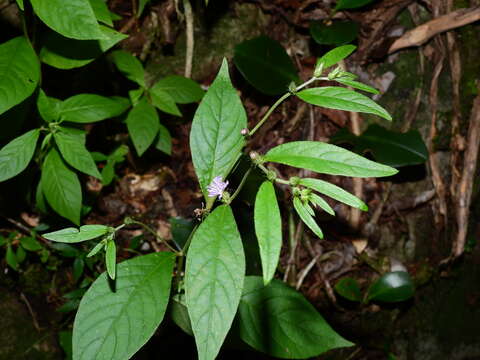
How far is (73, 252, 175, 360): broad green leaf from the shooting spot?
1.30 metres

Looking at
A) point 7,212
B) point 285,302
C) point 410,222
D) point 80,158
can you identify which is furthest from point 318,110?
point 7,212

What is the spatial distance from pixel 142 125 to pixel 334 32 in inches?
50.0

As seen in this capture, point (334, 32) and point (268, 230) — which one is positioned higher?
point (334, 32)

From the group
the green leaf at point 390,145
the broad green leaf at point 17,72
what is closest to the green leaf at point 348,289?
the green leaf at point 390,145

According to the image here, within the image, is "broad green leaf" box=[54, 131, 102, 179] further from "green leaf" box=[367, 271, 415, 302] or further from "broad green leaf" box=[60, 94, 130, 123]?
"green leaf" box=[367, 271, 415, 302]

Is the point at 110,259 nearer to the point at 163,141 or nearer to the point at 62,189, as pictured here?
the point at 62,189

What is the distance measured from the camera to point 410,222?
276cm

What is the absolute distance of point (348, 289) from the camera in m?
2.49

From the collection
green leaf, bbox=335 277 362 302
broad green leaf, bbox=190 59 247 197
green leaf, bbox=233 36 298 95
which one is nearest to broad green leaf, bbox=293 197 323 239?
broad green leaf, bbox=190 59 247 197

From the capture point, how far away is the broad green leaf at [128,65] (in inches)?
85.4

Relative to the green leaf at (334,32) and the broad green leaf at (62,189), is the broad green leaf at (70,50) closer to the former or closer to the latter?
the broad green leaf at (62,189)

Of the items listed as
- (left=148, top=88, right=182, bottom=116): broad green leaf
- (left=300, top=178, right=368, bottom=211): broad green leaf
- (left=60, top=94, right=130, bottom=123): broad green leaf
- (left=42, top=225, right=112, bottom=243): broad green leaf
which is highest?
(left=300, top=178, right=368, bottom=211): broad green leaf

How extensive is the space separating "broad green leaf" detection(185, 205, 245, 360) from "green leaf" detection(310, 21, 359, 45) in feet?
5.67

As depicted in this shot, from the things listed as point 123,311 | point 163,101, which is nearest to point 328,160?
point 123,311
